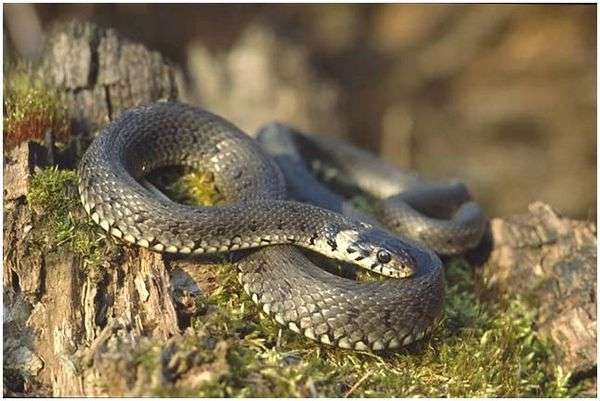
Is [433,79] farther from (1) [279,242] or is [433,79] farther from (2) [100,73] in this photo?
(1) [279,242]

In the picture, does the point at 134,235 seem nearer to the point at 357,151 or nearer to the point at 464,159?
the point at 357,151

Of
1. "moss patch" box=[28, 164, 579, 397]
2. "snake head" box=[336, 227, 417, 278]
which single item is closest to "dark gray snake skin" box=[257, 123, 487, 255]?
"snake head" box=[336, 227, 417, 278]

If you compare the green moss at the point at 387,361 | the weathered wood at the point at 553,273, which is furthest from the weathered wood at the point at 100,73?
the weathered wood at the point at 553,273

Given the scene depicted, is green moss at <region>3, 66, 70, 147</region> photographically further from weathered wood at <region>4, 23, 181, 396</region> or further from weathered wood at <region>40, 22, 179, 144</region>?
weathered wood at <region>4, 23, 181, 396</region>

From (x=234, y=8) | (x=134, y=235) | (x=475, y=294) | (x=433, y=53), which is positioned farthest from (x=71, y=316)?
(x=433, y=53)

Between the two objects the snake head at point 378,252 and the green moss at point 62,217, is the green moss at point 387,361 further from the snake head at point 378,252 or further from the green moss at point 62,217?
the green moss at point 62,217

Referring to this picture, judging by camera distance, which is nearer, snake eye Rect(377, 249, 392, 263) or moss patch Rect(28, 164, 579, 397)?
moss patch Rect(28, 164, 579, 397)

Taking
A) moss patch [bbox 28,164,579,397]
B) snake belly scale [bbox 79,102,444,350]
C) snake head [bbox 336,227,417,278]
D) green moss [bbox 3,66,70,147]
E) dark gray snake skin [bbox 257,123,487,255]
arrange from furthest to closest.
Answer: dark gray snake skin [bbox 257,123,487,255] < green moss [bbox 3,66,70,147] < snake head [bbox 336,227,417,278] < snake belly scale [bbox 79,102,444,350] < moss patch [bbox 28,164,579,397]
